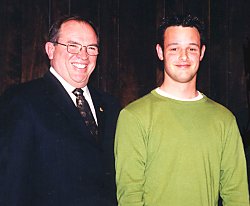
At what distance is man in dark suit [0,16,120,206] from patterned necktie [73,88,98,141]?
0.06 ft

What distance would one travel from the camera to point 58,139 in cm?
171

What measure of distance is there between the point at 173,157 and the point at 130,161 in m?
0.18

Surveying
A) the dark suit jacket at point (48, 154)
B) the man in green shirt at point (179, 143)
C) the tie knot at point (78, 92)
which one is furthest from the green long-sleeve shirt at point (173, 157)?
the tie knot at point (78, 92)

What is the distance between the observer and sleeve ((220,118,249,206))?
1.83 m

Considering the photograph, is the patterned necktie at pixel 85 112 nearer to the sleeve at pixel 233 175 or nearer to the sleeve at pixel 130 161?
the sleeve at pixel 130 161

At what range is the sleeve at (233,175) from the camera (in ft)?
5.99

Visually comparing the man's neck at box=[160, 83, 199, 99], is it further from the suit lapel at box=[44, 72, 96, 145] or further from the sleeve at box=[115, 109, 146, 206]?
the suit lapel at box=[44, 72, 96, 145]

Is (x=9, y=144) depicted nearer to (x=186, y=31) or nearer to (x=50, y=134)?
(x=50, y=134)

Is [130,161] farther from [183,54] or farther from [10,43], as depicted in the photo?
[10,43]

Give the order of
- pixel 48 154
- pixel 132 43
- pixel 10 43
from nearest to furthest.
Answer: pixel 48 154 → pixel 10 43 → pixel 132 43

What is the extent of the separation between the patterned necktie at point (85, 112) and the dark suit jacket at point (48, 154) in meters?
0.05

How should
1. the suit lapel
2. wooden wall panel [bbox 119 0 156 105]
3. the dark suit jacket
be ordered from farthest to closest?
wooden wall panel [bbox 119 0 156 105], the suit lapel, the dark suit jacket

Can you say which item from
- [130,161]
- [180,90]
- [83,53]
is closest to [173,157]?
[130,161]

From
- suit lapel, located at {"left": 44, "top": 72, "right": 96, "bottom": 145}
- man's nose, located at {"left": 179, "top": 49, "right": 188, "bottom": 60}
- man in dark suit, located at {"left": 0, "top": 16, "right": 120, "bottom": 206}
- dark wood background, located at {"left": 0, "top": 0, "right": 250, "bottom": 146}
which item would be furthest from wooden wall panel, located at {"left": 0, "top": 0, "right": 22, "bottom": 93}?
man's nose, located at {"left": 179, "top": 49, "right": 188, "bottom": 60}
